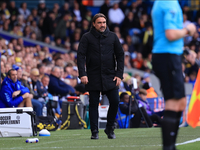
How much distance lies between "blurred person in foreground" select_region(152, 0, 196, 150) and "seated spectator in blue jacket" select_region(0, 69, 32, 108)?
563 cm

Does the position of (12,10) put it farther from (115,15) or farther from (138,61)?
(138,61)

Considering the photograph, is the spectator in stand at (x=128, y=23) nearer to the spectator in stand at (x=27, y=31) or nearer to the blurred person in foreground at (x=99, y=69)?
the spectator in stand at (x=27, y=31)

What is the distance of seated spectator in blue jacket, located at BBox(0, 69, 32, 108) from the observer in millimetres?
9531

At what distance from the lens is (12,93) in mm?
9719

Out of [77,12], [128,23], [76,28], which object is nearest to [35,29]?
[76,28]

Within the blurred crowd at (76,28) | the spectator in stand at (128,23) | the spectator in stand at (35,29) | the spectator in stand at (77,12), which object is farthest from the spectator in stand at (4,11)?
the spectator in stand at (128,23)

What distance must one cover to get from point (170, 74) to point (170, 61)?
0.12 meters

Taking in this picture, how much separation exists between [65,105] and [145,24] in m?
10.6

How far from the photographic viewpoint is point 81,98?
→ 11438mm

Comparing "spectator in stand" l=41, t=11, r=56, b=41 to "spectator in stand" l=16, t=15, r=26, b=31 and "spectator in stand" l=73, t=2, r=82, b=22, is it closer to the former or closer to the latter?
"spectator in stand" l=16, t=15, r=26, b=31

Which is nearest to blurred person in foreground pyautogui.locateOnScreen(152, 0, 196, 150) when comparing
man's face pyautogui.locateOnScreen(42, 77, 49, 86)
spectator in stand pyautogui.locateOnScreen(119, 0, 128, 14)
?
man's face pyautogui.locateOnScreen(42, 77, 49, 86)

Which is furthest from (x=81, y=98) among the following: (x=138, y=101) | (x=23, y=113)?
(x=23, y=113)

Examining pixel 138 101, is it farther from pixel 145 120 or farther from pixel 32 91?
pixel 32 91

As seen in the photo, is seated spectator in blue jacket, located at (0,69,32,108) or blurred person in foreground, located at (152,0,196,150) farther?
seated spectator in blue jacket, located at (0,69,32,108)
